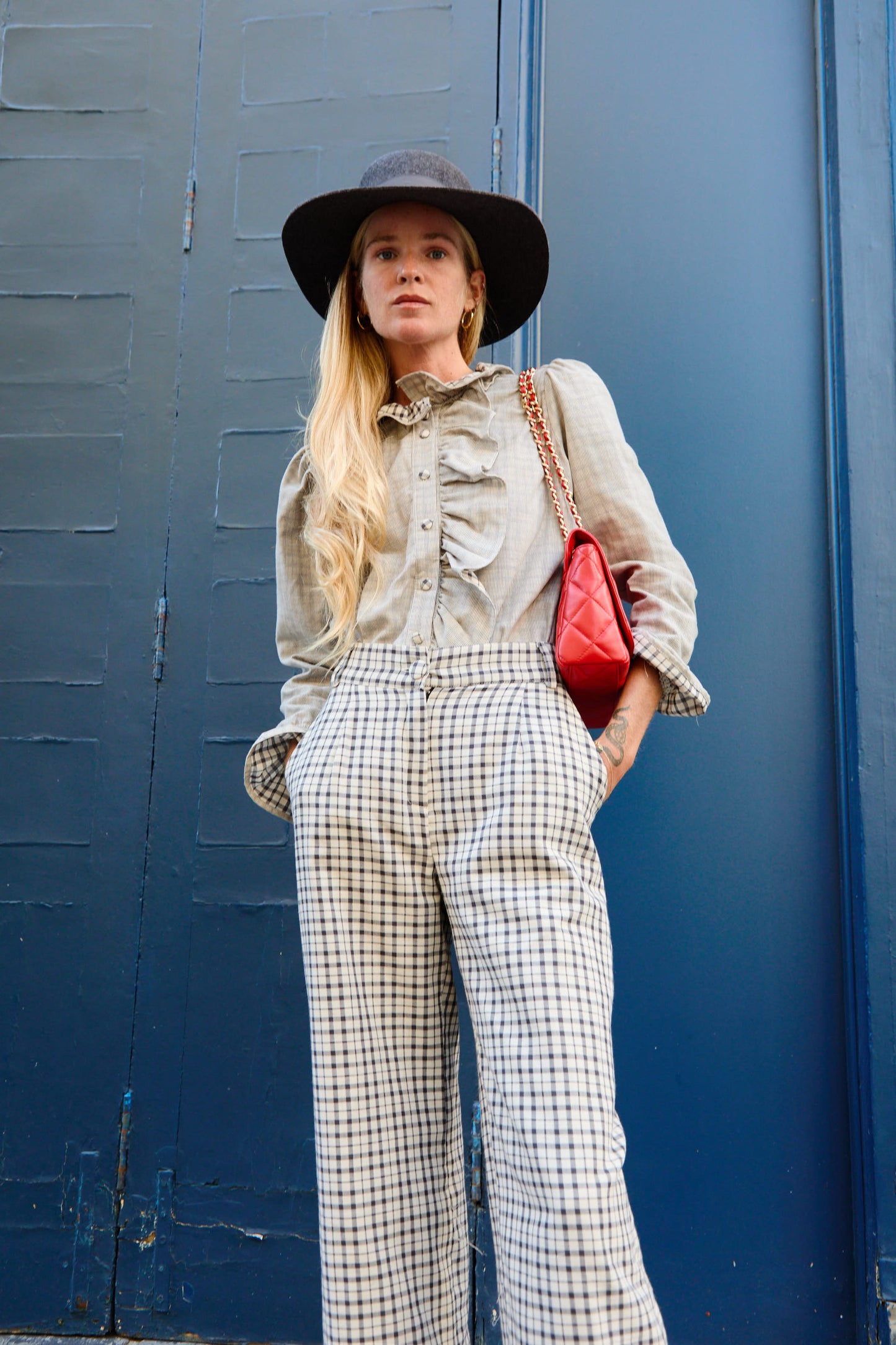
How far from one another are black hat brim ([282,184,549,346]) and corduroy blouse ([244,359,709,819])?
9.2 inches

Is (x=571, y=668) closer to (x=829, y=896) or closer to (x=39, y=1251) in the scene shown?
(x=829, y=896)

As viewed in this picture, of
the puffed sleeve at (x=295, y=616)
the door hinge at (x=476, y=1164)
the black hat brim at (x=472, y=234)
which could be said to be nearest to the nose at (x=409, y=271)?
the black hat brim at (x=472, y=234)

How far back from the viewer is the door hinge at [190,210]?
2592 millimetres

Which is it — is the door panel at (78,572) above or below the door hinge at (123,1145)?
above

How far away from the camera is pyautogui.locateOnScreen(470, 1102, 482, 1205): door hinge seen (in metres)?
2.13

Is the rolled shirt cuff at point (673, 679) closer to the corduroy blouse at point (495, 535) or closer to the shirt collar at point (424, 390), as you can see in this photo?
the corduroy blouse at point (495, 535)

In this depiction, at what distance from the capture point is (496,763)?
1410mm

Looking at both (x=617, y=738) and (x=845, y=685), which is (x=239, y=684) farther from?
(x=845, y=685)

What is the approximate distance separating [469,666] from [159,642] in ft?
3.86

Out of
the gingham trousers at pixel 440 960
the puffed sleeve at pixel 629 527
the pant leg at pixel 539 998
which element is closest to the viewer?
the pant leg at pixel 539 998

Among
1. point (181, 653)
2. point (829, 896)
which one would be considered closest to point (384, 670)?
point (181, 653)

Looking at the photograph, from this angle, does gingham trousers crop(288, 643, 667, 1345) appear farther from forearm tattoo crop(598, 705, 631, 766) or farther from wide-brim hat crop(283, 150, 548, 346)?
wide-brim hat crop(283, 150, 548, 346)

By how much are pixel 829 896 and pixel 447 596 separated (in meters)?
1.20

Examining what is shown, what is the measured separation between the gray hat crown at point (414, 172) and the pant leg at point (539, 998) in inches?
33.5
